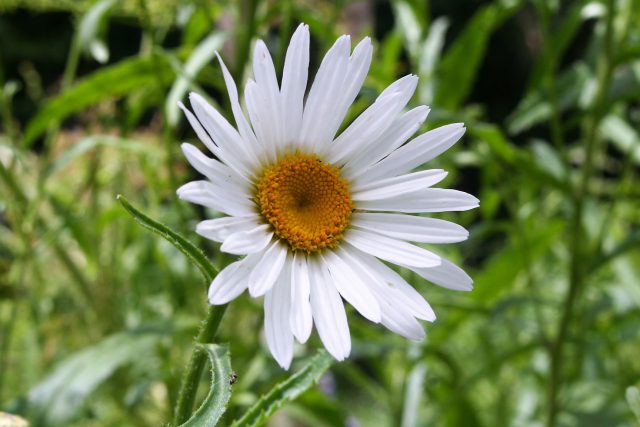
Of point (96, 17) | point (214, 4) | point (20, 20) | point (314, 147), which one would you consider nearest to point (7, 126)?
point (96, 17)

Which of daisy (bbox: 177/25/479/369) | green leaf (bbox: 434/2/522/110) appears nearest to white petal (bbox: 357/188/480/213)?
daisy (bbox: 177/25/479/369)

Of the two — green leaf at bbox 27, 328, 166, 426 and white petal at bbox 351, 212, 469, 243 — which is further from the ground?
white petal at bbox 351, 212, 469, 243

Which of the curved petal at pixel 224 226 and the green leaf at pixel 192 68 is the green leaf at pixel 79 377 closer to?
the green leaf at pixel 192 68

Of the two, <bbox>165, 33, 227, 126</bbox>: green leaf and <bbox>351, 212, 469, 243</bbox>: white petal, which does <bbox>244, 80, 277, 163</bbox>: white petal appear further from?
<bbox>165, 33, 227, 126</bbox>: green leaf

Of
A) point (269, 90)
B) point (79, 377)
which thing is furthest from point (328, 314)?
point (79, 377)

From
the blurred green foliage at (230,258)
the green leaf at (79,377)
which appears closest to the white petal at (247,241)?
the blurred green foliage at (230,258)

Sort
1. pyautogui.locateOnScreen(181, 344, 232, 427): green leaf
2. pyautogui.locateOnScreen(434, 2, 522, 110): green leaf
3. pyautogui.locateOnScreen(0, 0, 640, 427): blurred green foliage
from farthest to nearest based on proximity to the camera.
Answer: pyautogui.locateOnScreen(434, 2, 522, 110): green leaf < pyautogui.locateOnScreen(0, 0, 640, 427): blurred green foliage < pyautogui.locateOnScreen(181, 344, 232, 427): green leaf

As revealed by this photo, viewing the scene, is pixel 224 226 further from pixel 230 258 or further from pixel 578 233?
pixel 578 233
